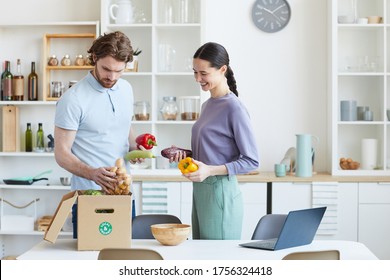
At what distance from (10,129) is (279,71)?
2.24 meters

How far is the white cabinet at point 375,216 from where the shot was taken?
5133 millimetres

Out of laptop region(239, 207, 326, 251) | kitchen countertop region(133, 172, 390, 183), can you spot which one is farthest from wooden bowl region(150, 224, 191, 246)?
kitchen countertop region(133, 172, 390, 183)

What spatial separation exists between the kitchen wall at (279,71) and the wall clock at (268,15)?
5 cm

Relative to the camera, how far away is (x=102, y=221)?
9.11 feet

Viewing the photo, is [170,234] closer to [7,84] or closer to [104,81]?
[104,81]

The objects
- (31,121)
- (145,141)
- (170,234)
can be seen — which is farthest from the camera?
(31,121)

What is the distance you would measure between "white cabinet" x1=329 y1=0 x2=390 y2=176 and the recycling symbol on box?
2.91 m

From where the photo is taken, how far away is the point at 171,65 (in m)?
5.46

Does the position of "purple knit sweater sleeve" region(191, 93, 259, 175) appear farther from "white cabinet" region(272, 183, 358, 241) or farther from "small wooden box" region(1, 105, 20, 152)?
"small wooden box" region(1, 105, 20, 152)

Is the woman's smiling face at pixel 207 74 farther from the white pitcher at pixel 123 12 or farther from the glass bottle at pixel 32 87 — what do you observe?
the glass bottle at pixel 32 87

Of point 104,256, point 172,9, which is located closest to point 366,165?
point 172,9

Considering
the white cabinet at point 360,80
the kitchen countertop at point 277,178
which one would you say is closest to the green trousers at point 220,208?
the kitchen countertop at point 277,178

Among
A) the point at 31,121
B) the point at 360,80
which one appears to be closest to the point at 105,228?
the point at 31,121
